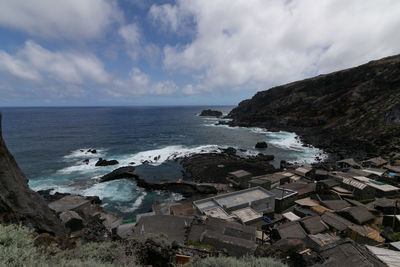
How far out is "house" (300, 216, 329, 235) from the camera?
51.2ft

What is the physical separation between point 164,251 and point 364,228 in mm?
16289

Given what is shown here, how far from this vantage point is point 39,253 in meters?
6.57

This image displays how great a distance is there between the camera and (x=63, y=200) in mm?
24812

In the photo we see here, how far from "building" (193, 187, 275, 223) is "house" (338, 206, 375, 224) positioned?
21.2 ft

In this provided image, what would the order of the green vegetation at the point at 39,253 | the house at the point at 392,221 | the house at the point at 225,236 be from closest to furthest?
the green vegetation at the point at 39,253 < the house at the point at 225,236 < the house at the point at 392,221

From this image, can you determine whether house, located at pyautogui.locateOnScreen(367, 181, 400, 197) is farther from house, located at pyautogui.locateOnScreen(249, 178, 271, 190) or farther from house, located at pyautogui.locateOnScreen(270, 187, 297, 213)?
house, located at pyautogui.locateOnScreen(249, 178, 271, 190)

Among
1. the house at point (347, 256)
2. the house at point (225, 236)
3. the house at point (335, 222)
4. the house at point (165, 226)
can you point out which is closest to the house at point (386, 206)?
the house at point (335, 222)

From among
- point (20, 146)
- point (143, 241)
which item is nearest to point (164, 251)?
point (143, 241)

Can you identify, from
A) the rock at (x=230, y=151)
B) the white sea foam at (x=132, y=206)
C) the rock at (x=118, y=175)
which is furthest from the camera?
the rock at (x=230, y=151)

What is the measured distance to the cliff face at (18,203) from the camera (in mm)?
10180

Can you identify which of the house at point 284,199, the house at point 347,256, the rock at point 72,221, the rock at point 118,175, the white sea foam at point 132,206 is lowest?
the white sea foam at point 132,206

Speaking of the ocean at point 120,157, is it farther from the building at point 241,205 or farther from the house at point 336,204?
the house at point 336,204

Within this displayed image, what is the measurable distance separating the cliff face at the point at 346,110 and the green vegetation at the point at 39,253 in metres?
57.0

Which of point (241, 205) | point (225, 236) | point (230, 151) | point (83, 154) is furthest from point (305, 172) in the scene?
point (83, 154)
